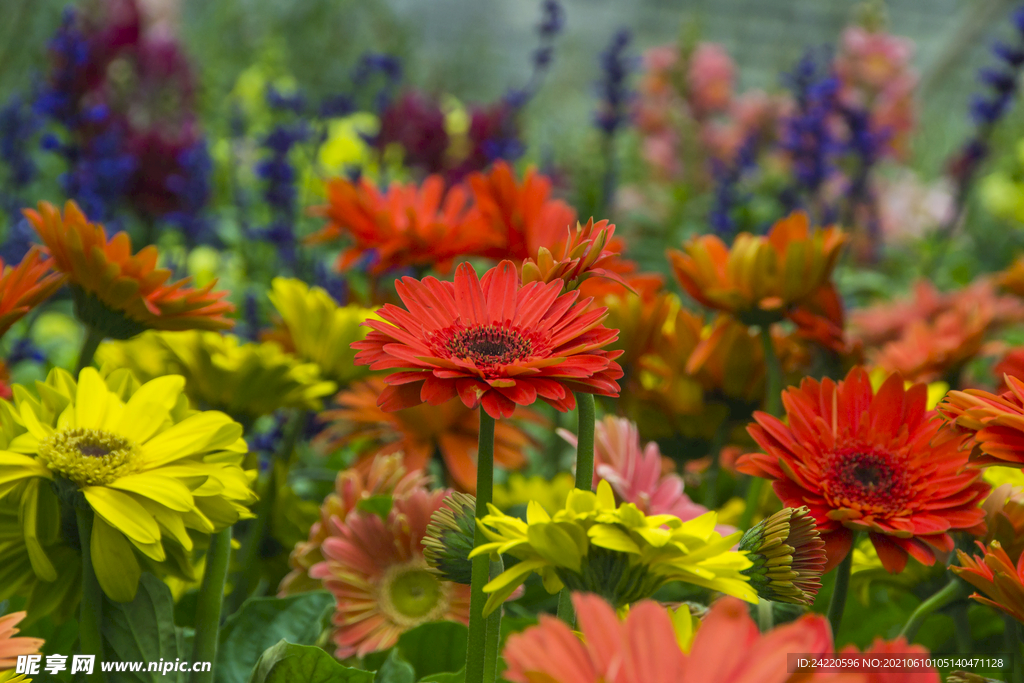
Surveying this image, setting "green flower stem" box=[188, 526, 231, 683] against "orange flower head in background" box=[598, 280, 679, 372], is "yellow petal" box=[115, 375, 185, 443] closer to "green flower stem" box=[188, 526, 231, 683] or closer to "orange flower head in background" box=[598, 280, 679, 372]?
"green flower stem" box=[188, 526, 231, 683]

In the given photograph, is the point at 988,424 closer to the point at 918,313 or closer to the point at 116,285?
the point at 116,285

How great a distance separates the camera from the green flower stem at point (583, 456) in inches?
16.9

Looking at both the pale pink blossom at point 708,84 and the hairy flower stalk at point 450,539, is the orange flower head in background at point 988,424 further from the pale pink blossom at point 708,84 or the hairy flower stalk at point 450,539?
the pale pink blossom at point 708,84

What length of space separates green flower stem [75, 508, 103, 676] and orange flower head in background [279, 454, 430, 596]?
18cm

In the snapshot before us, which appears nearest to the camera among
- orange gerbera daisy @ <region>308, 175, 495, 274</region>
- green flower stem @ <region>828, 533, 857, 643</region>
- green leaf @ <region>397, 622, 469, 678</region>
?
green flower stem @ <region>828, 533, 857, 643</region>

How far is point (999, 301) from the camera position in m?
1.26

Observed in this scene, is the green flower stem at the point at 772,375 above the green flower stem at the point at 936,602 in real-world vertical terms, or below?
above

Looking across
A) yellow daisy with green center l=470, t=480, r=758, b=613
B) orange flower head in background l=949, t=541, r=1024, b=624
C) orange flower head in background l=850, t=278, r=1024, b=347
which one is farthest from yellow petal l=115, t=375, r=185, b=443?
orange flower head in background l=850, t=278, r=1024, b=347

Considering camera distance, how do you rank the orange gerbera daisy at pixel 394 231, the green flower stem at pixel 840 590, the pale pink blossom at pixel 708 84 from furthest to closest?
the pale pink blossom at pixel 708 84
the orange gerbera daisy at pixel 394 231
the green flower stem at pixel 840 590

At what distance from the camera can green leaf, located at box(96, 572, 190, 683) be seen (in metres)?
0.48

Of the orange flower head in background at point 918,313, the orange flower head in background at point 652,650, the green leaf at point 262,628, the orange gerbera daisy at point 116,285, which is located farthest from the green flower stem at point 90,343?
the orange flower head in background at point 918,313

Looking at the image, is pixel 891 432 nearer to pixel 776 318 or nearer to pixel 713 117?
pixel 776 318

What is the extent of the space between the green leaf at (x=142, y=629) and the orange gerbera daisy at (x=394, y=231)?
395 mm

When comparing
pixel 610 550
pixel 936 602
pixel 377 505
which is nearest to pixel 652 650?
pixel 610 550
